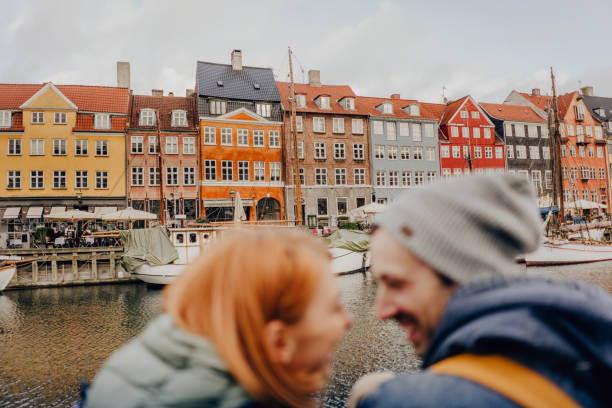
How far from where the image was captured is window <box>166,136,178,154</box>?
35.9m

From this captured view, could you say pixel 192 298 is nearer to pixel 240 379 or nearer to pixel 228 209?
pixel 240 379

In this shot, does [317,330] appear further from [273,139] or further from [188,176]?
[273,139]

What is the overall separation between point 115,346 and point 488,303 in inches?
463

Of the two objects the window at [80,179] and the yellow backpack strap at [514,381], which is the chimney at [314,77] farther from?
the yellow backpack strap at [514,381]

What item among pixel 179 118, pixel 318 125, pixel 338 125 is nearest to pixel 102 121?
pixel 179 118

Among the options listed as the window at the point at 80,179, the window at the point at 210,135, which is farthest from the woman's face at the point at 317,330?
the window at the point at 80,179

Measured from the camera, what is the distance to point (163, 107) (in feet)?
124

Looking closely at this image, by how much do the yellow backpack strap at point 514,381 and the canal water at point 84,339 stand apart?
6.52 m

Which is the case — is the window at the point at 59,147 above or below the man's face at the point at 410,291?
above

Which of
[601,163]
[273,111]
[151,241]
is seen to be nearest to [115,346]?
[151,241]

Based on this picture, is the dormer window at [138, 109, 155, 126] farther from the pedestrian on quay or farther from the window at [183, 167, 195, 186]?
the pedestrian on quay

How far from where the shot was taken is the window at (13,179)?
33375 millimetres

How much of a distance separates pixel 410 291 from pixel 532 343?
0.37 metres

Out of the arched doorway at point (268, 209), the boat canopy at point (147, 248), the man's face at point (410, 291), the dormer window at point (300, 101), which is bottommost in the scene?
the boat canopy at point (147, 248)
